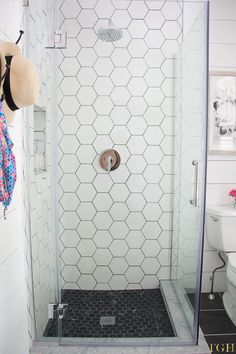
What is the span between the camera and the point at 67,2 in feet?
5.14

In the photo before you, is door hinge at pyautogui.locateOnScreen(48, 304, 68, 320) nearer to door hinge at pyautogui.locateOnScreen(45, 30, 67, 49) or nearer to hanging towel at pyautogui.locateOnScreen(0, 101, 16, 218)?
hanging towel at pyautogui.locateOnScreen(0, 101, 16, 218)

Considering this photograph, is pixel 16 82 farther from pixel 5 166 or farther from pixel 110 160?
pixel 110 160

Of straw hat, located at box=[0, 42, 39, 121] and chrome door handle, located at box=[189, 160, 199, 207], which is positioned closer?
straw hat, located at box=[0, 42, 39, 121]

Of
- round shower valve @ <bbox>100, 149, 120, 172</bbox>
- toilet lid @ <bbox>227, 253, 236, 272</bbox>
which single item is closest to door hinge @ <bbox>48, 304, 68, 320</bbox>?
round shower valve @ <bbox>100, 149, 120, 172</bbox>

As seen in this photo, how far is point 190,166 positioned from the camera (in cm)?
162

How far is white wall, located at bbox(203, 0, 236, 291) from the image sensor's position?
203 cm

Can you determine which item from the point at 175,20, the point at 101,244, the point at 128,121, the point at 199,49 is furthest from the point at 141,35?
the point at 101,244

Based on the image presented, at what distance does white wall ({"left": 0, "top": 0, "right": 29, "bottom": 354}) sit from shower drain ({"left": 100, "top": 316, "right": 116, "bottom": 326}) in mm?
447

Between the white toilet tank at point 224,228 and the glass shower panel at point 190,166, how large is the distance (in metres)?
0.36

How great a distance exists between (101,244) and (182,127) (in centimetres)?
96

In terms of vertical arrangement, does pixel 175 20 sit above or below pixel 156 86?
above

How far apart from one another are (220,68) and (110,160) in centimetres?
120

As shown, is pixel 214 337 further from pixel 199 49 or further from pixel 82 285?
pixel 199 49

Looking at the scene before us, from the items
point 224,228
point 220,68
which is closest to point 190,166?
point 224,228
